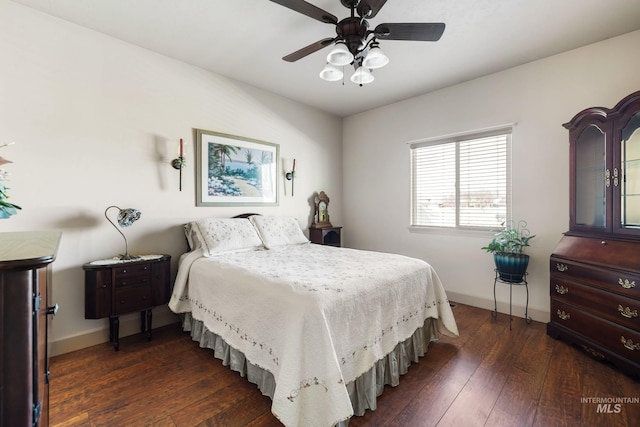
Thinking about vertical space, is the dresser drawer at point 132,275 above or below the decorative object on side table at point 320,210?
below

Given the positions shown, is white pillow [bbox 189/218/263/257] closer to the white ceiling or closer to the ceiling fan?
the white ceiling

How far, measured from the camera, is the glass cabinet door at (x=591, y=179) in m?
2.38

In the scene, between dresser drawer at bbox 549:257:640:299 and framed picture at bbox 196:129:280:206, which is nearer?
dresser drawer at bbox 549:257:640:299

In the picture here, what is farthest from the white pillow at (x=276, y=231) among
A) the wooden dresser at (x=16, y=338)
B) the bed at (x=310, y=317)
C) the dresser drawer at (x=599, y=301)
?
the dresser drawer at (x=599, y=301)

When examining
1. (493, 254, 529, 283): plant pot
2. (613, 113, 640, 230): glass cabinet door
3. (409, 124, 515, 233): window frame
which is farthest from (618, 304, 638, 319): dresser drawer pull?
(409, 124, 515, 233): window frame

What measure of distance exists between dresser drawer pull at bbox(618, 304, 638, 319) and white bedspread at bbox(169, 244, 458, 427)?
1153 mm

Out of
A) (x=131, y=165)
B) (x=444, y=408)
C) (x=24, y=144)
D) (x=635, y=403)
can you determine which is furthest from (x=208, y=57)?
(x=635, y=403)

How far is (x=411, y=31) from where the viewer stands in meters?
1.87

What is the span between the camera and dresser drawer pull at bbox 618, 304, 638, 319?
1.98 metres

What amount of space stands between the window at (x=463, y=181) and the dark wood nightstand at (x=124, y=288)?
319 centimetres

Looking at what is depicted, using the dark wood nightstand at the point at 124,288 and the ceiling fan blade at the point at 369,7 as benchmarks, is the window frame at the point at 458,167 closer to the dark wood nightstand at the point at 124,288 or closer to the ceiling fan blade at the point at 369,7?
the ceiling fan blade at the point at 369,7

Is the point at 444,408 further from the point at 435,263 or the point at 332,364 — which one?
the point at 435,263

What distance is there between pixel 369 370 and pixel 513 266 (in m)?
2.03

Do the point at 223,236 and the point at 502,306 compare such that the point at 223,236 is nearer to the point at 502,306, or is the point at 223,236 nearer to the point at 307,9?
the point at 307,9
